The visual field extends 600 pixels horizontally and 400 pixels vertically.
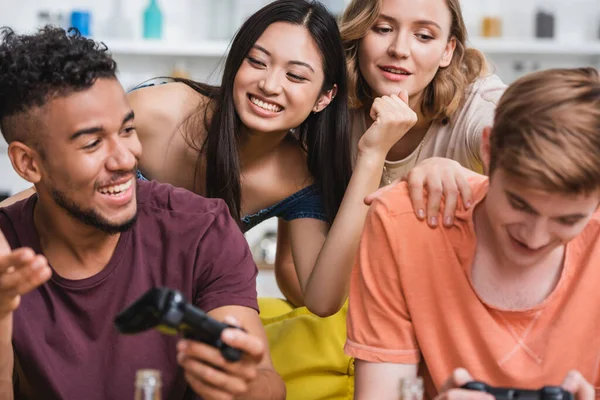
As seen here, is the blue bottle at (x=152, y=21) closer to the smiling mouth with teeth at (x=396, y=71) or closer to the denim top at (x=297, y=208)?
the denim top at (x=297, y=208)

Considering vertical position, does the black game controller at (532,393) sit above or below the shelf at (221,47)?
above

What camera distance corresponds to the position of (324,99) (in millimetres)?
1964

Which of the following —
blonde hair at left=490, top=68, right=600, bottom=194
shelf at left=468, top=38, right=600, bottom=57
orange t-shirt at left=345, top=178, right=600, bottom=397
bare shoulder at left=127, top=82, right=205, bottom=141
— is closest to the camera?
blonde hair at left=490, top=68, right=600, bottom=194

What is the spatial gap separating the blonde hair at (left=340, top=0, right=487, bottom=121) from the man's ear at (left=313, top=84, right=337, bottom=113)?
0.30 feet

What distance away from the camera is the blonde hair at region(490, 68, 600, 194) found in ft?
3.51

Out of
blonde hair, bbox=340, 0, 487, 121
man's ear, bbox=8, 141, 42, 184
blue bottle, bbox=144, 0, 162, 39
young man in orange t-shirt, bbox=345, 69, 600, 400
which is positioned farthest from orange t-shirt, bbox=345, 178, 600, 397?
blue bottle, bbox=144, 0, 162, 39

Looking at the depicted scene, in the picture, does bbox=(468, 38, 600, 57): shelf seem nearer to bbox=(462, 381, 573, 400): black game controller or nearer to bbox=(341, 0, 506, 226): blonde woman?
bbox=(341, 0, 506, 226): blonde woman

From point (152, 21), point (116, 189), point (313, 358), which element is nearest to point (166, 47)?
point (152, 21)

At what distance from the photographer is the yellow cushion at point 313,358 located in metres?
1.65

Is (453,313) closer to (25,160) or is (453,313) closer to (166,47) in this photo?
(25,160)

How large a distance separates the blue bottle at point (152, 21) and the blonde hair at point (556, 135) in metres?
2.70

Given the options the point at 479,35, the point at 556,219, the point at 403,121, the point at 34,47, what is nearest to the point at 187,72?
the point at 479,35

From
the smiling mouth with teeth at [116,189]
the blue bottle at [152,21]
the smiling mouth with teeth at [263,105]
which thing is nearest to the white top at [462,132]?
the smiling mouth with teeth at [263,105]

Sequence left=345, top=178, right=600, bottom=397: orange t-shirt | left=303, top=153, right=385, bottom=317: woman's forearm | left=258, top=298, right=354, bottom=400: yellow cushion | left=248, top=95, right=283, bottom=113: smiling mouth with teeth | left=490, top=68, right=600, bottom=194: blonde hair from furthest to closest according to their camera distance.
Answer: left=248, top=95, right=283, bottom=113: smiling mouth with teeth
left=303, top=153, right=385, bottom=317: woman's forearm
left=258, top=298, right=354, bottom=400: yellow cushion
left=345, top=178, right=600, bottom=397: orange t-shirt
left=490, top=68, right=600, bottom=194: blonde hair
